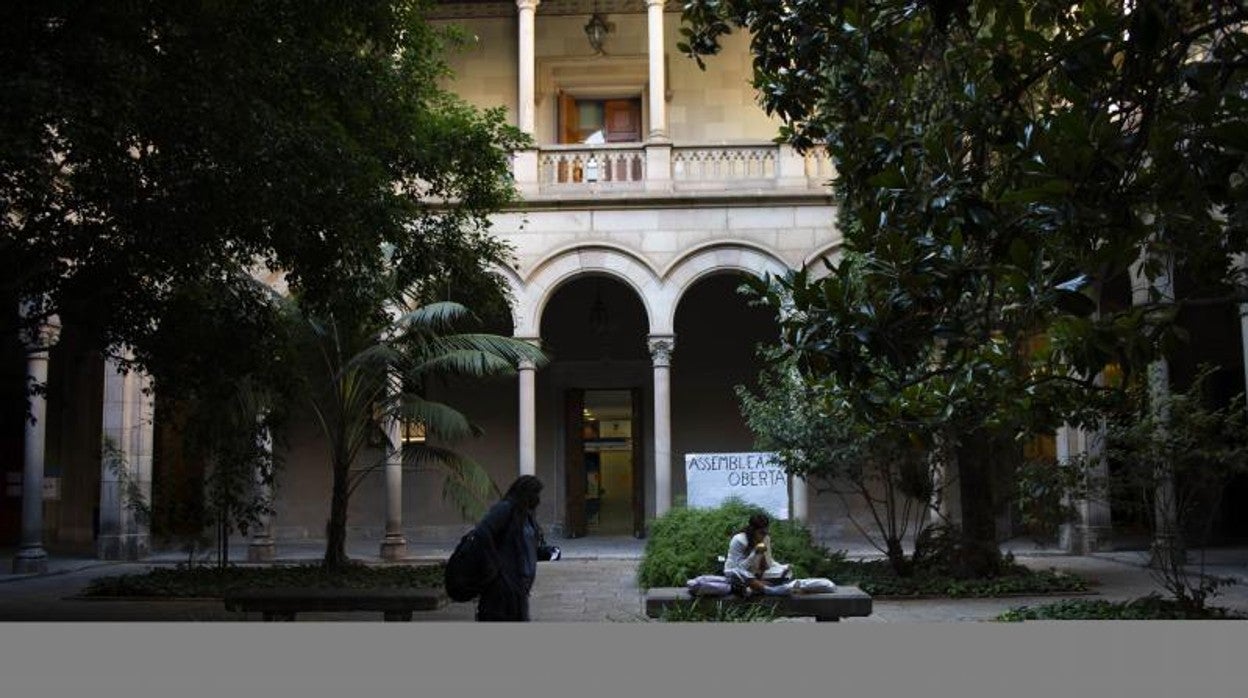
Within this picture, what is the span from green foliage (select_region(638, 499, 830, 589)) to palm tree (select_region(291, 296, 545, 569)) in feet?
8.90

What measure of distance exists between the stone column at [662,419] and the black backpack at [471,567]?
12.3 meters

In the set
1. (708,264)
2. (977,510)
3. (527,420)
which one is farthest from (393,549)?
(977,510)

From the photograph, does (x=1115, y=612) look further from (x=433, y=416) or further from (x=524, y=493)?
(x=433, y=416)

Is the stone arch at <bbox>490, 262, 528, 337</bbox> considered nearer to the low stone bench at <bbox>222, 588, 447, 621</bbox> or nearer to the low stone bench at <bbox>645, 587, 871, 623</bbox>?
the low stone bench at <bbox>222, 588, 447, 621</bbox>

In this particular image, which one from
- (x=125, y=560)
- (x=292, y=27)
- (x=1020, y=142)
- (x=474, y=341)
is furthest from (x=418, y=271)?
(x=125, y=560)

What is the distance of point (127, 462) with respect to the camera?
18328mm

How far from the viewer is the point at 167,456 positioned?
21.8 m

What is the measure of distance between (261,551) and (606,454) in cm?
724

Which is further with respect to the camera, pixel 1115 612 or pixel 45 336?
pixel 45 336

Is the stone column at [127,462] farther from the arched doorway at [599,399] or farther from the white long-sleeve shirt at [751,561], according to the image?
the white long-sleeve shirt at [751,561]

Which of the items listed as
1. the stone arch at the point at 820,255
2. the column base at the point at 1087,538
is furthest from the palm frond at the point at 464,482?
the column base at the point at 1087,538

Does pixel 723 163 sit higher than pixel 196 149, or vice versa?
pixel 723 163

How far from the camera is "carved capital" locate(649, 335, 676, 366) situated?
19.3 meters

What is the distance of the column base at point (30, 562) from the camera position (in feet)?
55.8
